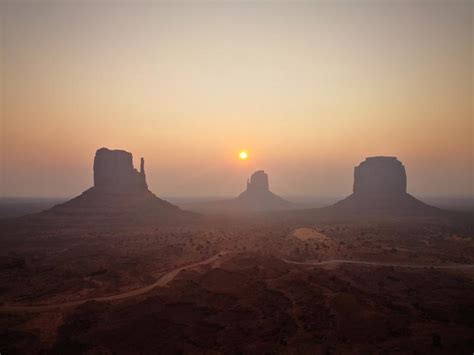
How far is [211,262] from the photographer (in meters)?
47.4

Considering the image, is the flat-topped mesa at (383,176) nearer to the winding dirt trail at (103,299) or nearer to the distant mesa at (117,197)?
the distant mesa at (117,197)

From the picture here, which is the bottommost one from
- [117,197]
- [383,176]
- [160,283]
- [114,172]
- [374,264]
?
[374,264]

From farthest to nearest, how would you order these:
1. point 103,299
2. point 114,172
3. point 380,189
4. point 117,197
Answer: point 380,189 < point 114,172 < point 117,197 < point 103,299

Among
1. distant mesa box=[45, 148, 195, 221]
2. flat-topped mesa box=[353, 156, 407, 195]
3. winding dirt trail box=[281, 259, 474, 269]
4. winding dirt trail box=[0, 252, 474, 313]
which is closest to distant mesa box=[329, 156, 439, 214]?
flat-topped mesa box=[353, 156, 407, 195]

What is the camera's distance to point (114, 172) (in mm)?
103250

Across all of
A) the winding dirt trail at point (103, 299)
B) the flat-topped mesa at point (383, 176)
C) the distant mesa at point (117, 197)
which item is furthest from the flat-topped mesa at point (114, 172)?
the flat-topped mesa at point (383, 176)

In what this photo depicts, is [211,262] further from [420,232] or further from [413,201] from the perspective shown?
[413,201]

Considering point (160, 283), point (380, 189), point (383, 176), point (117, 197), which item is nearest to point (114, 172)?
point (117, 197)

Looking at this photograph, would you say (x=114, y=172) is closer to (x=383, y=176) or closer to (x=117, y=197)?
(x=117, y=197)

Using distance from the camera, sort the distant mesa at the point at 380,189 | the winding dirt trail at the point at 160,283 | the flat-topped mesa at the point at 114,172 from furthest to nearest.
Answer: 1. the distant mesa at the point at 380,189
2. the flat-topped mesa at the point at 114,172
3. the winding dirt trail at the point at 160,283

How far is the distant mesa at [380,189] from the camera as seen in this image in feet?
396

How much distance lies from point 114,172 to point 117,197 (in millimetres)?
9217

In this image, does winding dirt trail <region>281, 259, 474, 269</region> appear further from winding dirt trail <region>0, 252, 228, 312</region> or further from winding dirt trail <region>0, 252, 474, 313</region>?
winding dirt trail <region>0, 252, 228, 312</region>

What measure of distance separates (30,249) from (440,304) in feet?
223
